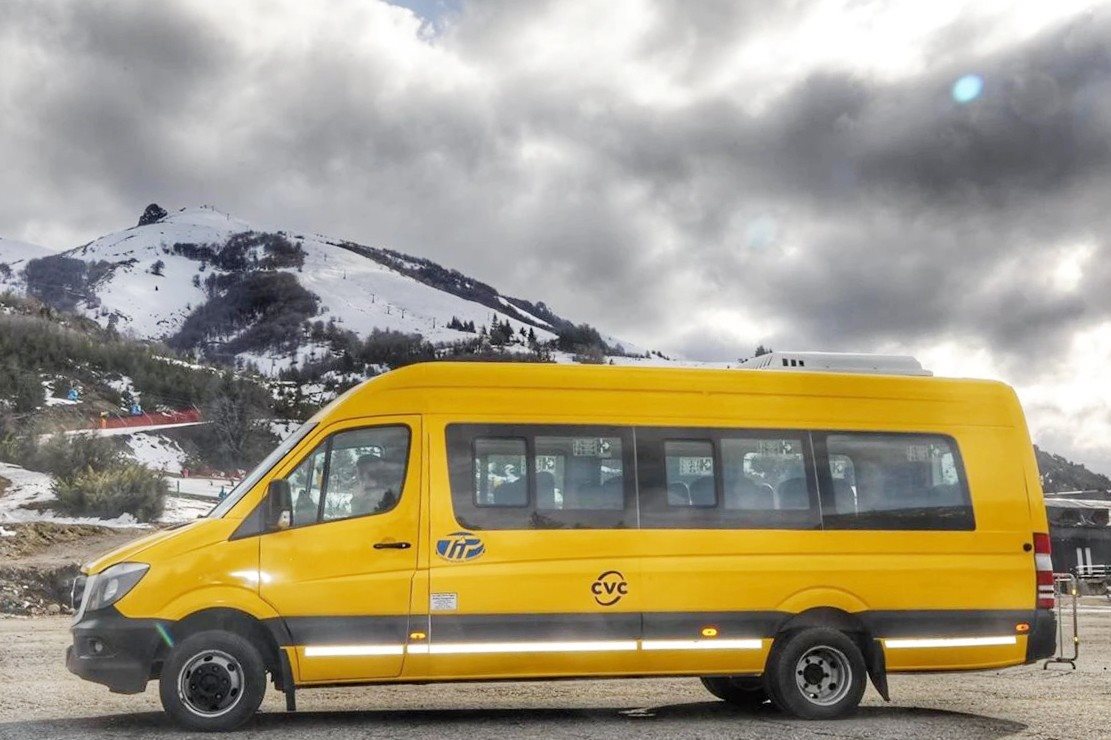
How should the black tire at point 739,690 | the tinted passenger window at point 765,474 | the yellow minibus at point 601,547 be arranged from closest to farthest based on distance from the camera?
the yellow minibus at point 601,547 → the tinted passenger window at point 765,474 → the black tire at point 739,690

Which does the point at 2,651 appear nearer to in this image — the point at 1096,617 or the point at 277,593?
the point at 277,593

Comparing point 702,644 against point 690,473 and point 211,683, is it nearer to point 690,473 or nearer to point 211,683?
point 690,473

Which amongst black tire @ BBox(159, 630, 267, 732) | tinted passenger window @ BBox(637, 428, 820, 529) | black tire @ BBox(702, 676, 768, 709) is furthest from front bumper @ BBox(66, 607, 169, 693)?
black tire @ BBox(702, 676, 768, 709)

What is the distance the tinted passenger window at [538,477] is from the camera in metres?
9.31

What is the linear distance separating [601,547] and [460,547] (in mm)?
1078

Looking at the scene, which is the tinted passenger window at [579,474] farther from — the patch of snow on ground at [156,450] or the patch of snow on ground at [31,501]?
the patch of snow on ground at [156,450]

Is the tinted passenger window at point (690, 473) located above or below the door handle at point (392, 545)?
above

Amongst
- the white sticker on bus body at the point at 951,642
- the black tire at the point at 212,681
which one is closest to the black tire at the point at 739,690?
the white sticker on bus body at the point at 951,642

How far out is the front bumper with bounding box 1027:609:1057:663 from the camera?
10.1m

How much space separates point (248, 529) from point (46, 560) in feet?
72.9

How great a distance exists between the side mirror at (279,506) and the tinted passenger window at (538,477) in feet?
3.93

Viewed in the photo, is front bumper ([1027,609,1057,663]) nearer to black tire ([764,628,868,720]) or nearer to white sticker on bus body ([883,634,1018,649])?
white sticker on bus body ([883,634,1018,649])

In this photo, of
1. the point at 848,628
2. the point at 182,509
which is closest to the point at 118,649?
the point at 848,628

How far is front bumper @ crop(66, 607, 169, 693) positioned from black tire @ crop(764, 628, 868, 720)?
4.62 metres
